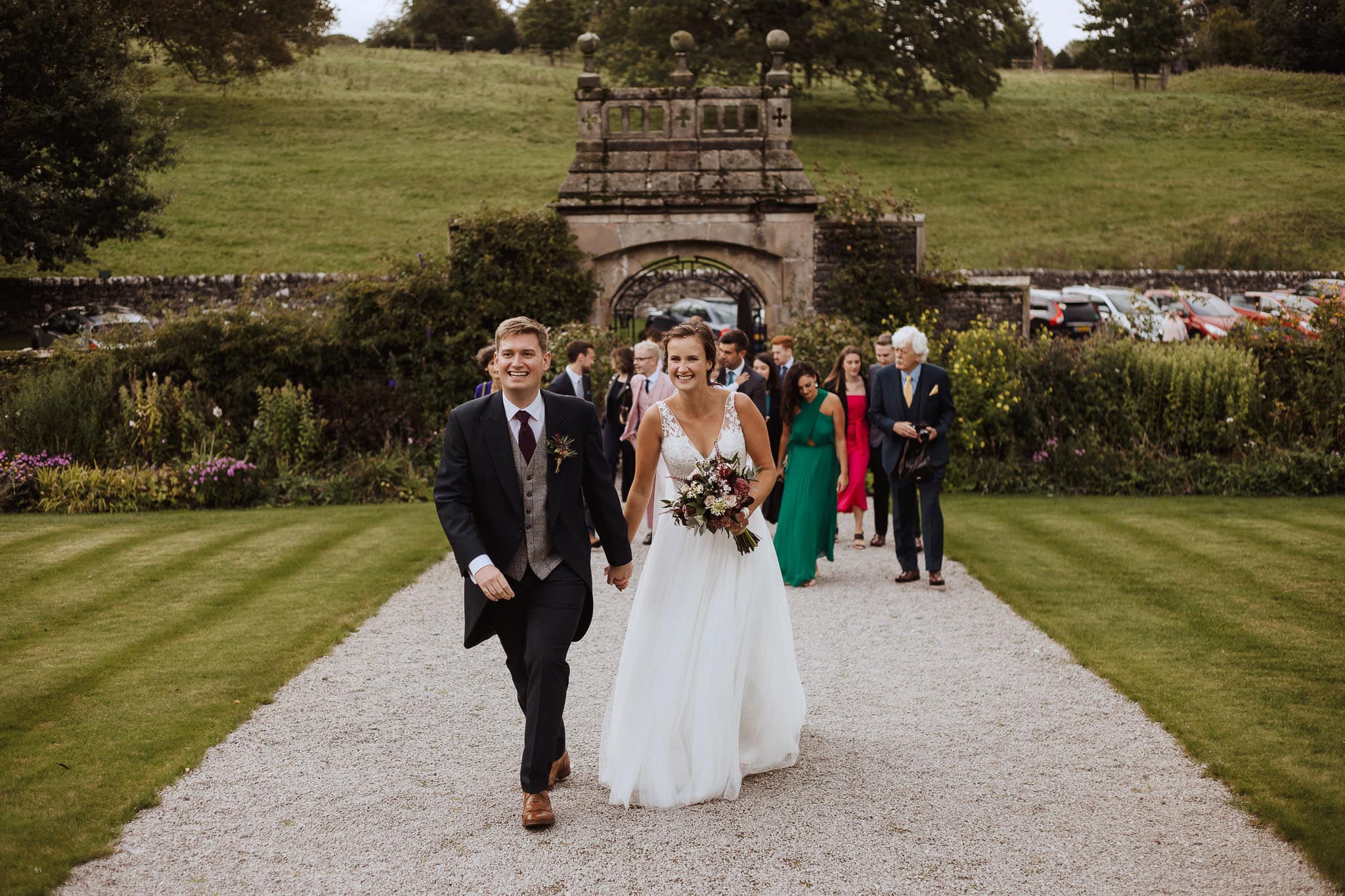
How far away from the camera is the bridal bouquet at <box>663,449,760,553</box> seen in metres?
5.45

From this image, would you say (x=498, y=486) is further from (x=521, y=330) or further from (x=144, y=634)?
(x=144, y=634)

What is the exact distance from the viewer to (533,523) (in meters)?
5.09

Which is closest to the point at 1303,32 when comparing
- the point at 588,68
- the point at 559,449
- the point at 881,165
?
the point at 588,68

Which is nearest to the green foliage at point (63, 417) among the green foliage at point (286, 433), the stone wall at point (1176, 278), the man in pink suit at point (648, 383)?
the green foliage at point (286, 433)

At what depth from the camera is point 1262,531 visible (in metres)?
11.9

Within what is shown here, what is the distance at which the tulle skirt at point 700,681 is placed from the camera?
17.2 feet

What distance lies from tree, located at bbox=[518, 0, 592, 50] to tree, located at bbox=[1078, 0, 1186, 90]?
1134 inches

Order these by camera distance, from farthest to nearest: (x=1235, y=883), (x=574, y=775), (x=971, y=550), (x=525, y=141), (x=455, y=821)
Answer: (x=525, y=141), (x=971, y=550), (x=574, y=775), (x=455, y=821), (x=1235, y=883)

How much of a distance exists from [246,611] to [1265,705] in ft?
22.9

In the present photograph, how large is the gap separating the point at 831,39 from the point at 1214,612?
39715mm

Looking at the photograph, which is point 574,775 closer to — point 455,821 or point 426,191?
point 455,821

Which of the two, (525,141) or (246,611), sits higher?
(525,141)

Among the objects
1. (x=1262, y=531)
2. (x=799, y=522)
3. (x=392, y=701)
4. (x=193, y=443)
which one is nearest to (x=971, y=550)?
(x=799, y=522)

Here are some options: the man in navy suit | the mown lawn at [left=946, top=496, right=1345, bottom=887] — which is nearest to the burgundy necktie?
the mown lawn at [left=946, top=496, right=1345, bottom=887]
